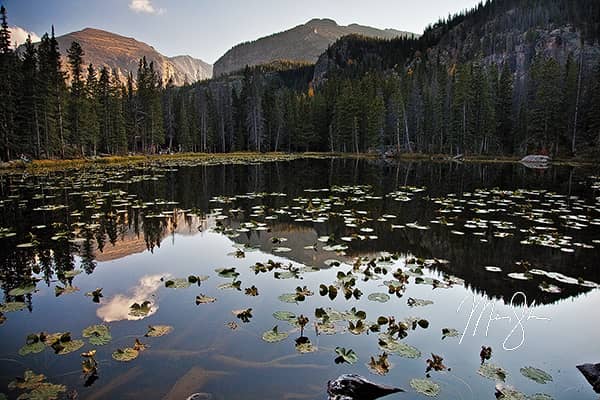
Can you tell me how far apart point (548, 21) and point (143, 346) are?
16267 centimetres

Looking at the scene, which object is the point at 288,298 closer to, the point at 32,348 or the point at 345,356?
the point at 345,356

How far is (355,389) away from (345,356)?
0.68 m

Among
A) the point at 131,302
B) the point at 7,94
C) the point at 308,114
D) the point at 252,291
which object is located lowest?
the point at 131,302

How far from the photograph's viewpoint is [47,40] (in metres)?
43.1

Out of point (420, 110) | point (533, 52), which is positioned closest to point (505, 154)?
point (420, 110)

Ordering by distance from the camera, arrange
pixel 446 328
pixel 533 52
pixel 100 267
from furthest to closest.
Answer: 1. pixel 533 52
2. pixel 100 267
3. pixel 446 328

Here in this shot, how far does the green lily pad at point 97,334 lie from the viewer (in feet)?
15.1

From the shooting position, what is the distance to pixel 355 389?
11.7 ft

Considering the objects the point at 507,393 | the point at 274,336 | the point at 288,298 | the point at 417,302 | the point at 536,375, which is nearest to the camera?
the point at 507,393

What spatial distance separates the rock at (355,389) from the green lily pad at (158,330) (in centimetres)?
244

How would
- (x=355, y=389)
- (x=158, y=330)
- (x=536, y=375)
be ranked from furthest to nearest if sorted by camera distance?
(x=158, y=330) < (x=536, y=375) < (x=355, y=389)

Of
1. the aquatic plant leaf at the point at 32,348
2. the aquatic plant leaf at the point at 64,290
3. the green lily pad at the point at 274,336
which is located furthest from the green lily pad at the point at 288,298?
the aquatic plant leaf at the point at 64,290

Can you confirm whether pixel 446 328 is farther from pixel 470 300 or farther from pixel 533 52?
pixel 533 52

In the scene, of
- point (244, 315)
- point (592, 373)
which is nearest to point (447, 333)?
point (592, 373)
